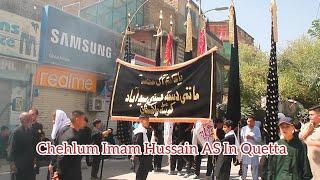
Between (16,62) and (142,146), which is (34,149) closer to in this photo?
(142,146)

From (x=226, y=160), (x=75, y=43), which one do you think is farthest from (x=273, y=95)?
(x=75, y=43)

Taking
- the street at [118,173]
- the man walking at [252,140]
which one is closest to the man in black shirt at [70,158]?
the street at [118,173]

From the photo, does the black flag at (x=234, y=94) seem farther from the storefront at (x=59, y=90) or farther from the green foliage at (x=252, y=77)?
the green foliage at (x=252, y=77)

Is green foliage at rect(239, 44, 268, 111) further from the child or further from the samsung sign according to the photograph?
the child

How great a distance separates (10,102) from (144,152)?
20.9 ft

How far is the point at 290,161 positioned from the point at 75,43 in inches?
460

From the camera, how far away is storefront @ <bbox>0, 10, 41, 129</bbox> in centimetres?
1252

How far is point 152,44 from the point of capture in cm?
2297

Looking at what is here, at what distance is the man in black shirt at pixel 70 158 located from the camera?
638 centimetres

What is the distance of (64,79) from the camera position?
1552cm

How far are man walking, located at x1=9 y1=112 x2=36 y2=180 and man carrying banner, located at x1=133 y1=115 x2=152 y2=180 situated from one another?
220cm

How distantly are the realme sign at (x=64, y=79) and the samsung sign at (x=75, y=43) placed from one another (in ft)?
1.07

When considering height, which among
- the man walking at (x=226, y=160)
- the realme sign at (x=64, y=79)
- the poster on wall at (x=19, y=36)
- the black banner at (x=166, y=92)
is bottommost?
the man walking at (x=226, y=160)

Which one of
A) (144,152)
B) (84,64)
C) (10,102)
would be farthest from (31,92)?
(144,152)
